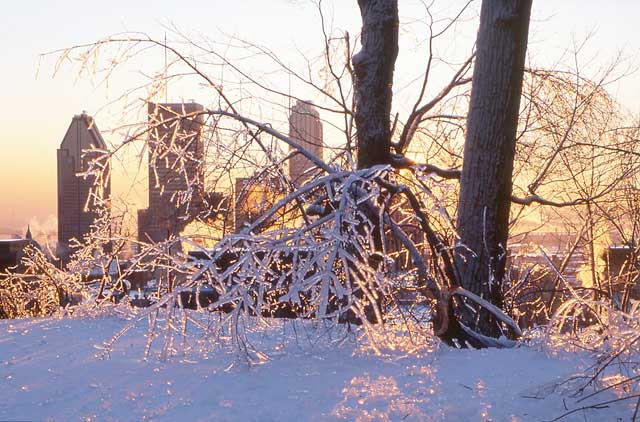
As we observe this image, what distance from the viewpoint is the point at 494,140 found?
6.05m

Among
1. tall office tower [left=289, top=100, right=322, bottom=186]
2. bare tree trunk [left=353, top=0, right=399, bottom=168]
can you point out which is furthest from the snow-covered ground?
tall office tower [left=289, top=100, right=322, bottom=186]

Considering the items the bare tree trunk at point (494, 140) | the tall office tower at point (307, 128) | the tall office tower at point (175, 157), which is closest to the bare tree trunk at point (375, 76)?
the bare tree trunk at point (494, 140)

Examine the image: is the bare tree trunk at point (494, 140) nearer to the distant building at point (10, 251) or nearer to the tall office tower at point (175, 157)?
the tall office tower at point (175, 157)

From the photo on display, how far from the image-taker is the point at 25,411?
11.0 ft

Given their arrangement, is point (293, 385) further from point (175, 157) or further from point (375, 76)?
point (175, 157)

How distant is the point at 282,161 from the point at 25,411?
2.80 meters

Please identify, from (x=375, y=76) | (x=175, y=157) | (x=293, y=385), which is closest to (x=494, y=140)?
(x=375, y=76)

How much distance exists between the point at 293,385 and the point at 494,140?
10.6ft

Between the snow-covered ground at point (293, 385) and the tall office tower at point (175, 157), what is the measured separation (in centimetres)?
161

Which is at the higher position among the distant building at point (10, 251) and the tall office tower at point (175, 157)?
the tall office tower at point (175, 157)

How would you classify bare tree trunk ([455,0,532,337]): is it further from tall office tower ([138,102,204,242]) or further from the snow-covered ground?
tall office tower ([138,102,204,242])

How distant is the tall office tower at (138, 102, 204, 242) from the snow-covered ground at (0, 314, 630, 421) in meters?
1.61

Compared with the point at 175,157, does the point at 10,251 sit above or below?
below

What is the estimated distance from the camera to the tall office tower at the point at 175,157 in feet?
18.6
